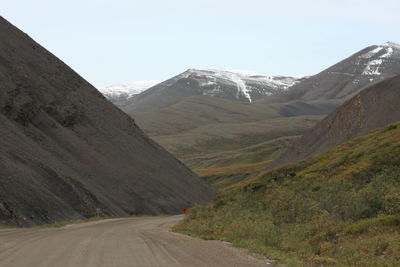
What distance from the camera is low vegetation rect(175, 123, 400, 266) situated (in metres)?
17.3

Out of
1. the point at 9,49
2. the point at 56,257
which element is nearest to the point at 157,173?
the point at 9,49

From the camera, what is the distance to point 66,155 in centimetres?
6106

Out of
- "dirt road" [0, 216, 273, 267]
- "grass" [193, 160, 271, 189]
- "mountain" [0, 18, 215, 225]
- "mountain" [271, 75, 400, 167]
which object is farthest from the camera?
"grass" [193, 160, 271, 189]

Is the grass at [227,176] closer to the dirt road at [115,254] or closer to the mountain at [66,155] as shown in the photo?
the mountain at [66,155]

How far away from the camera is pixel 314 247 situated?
1891 cm

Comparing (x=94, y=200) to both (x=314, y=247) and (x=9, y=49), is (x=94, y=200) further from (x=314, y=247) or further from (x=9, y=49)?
(x=314, y=247)

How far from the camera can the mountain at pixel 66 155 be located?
146 ft

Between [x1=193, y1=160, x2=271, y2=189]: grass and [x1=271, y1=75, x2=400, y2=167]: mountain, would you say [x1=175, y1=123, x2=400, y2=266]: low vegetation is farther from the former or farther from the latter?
[x1=193, y1=160, x2=271, y2=189]: grass

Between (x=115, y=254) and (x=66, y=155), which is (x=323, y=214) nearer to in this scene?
(x=115, y=254)

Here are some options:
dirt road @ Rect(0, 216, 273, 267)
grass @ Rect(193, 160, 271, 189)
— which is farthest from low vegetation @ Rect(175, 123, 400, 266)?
grass @ Rect(193, 160, 271, 189)

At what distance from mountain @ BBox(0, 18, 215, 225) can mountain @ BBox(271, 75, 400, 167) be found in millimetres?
25427

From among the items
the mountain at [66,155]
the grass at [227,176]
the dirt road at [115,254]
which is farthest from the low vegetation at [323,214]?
the grass at [227,176]

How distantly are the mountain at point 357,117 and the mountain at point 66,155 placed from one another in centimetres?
2543

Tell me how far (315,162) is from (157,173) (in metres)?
33.2
